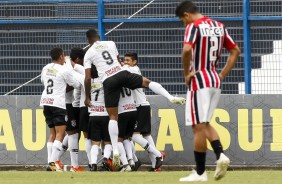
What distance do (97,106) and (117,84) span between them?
91cm

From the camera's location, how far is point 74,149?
18938 mm

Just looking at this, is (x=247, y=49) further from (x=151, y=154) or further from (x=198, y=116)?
(x=198, y=116)

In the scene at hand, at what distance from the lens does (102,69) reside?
1730 cm

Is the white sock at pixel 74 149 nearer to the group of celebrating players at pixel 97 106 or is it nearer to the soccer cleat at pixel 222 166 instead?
the group of celebrating players at pixel 97 106

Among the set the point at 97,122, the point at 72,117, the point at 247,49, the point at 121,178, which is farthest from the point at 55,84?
the point at 121,178

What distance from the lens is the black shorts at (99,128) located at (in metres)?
18.0

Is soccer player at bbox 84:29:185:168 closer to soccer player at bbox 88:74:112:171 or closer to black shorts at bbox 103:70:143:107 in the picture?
black shorts at bbox 103:70:143:107

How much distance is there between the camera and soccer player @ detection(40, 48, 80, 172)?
18547mm

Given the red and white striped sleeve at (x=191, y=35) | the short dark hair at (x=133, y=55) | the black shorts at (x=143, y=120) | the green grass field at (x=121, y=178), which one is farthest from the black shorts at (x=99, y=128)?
the red and white striped sleeve at (x=191, y=35)

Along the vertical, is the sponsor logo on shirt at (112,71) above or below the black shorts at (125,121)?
above

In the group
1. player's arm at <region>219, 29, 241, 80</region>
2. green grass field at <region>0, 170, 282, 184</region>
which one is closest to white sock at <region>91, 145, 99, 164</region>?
green grass field at <region>0, 170, 282, 184</region>

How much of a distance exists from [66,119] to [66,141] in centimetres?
72

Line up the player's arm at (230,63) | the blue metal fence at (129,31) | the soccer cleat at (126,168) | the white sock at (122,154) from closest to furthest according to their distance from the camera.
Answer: the player's arm at (230,63)
the soccer cleat at (126,168)
the white sock at (122,154)
the blue metal fence at (129,31)

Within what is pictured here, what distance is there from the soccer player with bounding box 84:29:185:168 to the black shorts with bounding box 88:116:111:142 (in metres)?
0.66
